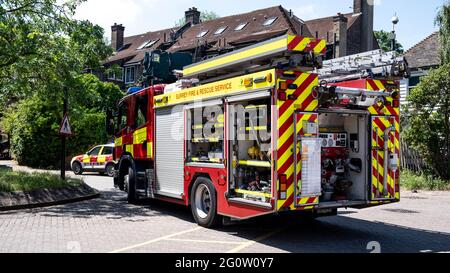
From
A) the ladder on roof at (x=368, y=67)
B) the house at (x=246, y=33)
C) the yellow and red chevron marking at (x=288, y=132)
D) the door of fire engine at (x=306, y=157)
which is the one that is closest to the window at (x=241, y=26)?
the house at (x=246, y=33)

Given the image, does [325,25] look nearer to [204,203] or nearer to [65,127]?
[65,127]

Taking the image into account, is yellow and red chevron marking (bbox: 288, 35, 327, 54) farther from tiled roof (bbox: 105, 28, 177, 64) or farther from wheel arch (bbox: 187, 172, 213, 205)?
tiled roof (bbox: 105, 28, 177, 64)

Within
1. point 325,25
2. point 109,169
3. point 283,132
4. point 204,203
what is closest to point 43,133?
point 109,169

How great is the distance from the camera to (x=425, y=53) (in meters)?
27.6

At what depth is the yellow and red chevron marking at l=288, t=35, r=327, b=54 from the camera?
23.0 feet

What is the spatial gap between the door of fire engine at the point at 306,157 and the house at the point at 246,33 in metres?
21.1

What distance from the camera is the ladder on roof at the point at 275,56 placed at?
7039mm

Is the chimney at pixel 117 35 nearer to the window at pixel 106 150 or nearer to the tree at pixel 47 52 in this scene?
the window at pixel 106 150

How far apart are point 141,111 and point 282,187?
18.2 ft

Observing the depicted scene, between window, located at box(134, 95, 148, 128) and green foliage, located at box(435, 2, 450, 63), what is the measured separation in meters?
15.5

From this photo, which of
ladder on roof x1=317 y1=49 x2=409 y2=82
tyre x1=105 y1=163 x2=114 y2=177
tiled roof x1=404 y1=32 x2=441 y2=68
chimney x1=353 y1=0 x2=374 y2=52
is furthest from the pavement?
tiled roof x1=404 y1=32 x2=441 y2=68

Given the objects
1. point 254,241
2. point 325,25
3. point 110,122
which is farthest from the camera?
point 325,25

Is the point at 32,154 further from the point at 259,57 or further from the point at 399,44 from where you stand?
the point at 399,44
